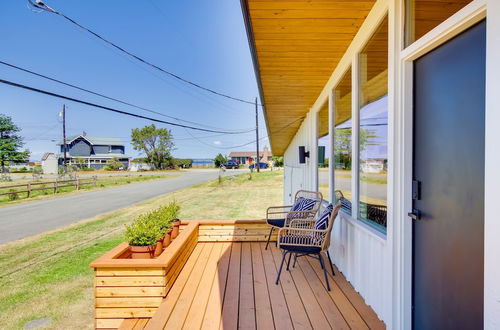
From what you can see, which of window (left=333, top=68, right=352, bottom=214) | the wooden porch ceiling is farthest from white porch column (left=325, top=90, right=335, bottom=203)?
the wooden porch ceiling

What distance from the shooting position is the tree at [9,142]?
86.4 ft

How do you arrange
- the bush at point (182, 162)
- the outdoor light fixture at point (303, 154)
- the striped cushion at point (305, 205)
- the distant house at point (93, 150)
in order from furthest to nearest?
1. the bush at point (182, 162)
2. the distant house at point (93, 150)
3. the outdoor light fixture at point (303, 154)
4. the striped cushion at point (305, 205)

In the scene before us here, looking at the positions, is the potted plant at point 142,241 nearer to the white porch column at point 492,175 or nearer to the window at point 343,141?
the window at point 343,141

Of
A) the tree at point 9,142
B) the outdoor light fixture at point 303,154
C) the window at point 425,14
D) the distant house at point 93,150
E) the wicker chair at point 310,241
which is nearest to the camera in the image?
the window at point 425,14

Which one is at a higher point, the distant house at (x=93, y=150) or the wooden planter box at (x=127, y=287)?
the distant house at (x=93, y=150)

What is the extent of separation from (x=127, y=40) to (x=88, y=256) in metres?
8.73

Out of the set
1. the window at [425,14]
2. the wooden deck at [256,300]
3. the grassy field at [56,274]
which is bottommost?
the grassy field at [56,274]

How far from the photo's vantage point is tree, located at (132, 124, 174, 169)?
39.0 metres

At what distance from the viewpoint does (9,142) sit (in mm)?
26797

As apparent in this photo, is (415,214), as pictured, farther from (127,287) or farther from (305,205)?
(127,287)

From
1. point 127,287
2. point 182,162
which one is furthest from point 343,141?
point 182,162

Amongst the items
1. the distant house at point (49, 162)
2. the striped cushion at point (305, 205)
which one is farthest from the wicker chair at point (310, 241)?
the distant house at point (49, 162)

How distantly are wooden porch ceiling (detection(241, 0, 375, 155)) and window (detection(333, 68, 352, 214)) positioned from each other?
324mm

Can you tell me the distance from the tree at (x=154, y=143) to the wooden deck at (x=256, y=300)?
38.6 meters
